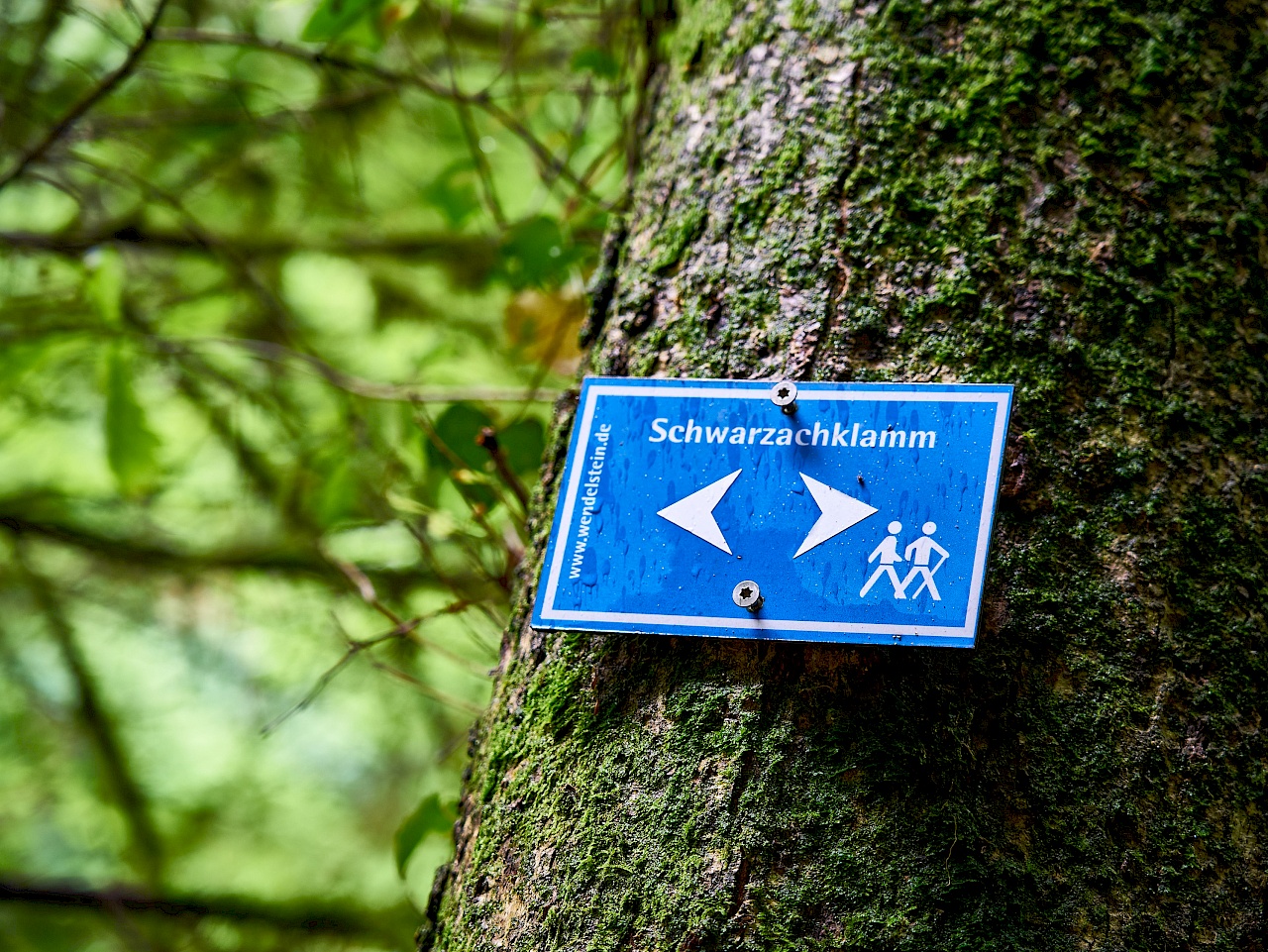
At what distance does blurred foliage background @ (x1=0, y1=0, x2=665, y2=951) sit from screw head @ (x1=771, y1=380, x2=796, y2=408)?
1.25 meters

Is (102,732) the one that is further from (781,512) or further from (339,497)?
(781,512)

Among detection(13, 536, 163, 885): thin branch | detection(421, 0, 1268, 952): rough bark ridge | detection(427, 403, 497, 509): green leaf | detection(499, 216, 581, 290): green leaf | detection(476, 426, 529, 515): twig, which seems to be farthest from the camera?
detection(13, 536, 163, 885): thin branch

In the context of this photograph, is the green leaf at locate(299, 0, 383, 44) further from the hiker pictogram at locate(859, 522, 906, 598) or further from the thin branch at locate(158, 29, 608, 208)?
the hiker pictogram at locate(859, 522, 906, 598)

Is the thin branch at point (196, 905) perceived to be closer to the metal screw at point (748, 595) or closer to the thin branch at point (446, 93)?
the thin branch at point (446, 93)

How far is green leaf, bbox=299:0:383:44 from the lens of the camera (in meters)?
1.29

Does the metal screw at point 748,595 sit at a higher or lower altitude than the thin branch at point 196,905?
higher

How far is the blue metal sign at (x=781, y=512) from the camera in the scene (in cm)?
67

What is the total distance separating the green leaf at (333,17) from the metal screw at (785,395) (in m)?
0.92

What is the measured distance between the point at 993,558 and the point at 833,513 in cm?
12

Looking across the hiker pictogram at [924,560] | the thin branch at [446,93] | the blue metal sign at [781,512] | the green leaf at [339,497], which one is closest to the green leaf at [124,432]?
the green leaf at [339,497]

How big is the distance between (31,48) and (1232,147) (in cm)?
233

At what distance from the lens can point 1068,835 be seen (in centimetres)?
63

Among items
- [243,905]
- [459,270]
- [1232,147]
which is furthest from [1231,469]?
[243,905]

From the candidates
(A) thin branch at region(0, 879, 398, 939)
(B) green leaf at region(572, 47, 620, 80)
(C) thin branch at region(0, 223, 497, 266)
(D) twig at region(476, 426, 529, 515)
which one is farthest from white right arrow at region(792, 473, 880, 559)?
(A) thin branch at region(0, 879, 398, 939)
